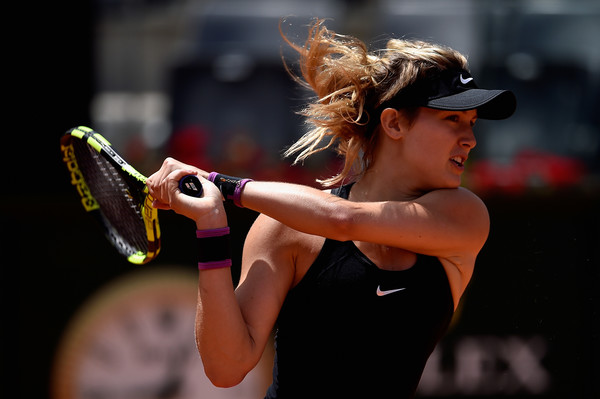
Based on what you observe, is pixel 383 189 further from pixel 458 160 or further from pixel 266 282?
pixel 266 282

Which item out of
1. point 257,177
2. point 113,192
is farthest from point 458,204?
point 257,177

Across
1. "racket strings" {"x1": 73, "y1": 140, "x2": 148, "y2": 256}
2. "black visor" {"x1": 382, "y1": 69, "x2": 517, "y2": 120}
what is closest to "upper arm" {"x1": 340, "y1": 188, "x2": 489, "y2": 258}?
"black visor" {"x1": 382, "y1": 69, "x2": 517, "y2": 120}

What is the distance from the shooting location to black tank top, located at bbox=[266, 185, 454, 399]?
2.46 meters

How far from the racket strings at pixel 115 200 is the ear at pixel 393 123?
87cm

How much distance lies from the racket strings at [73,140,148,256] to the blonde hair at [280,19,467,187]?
0.66 metres

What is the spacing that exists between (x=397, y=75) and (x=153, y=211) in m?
0.85

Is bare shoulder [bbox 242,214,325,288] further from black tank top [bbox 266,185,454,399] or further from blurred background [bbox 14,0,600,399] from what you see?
blurred background [bbox 14,0,600,399]

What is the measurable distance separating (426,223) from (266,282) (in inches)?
18.8

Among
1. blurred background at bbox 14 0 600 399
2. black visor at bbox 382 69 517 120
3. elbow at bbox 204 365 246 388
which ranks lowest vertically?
blurred background at bbox 14 0 600 399

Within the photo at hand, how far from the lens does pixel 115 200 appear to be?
323cm

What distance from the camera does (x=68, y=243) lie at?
5.42 meters

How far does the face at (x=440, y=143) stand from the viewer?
2545 millimetres

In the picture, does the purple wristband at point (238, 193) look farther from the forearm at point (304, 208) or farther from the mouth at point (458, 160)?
the mouth at point (458, 160)

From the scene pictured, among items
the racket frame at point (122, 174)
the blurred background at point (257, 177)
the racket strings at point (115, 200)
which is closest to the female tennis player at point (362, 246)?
the racket frame at point (122, 174)
